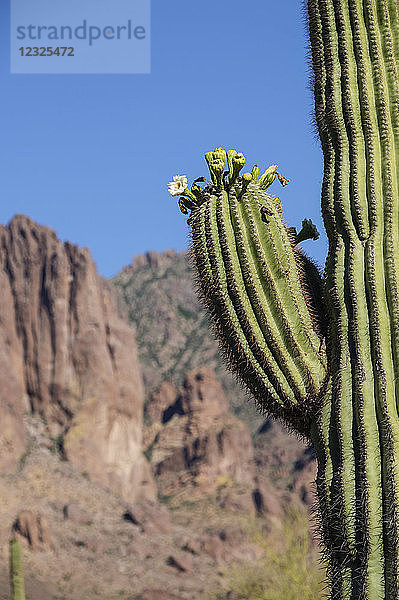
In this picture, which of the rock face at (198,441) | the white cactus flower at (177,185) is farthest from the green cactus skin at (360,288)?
the rock face at (198,441)

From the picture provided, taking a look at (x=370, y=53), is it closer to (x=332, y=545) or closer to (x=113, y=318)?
(x=332, y=545)

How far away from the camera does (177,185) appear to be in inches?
227

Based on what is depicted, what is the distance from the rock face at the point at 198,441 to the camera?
232 ft

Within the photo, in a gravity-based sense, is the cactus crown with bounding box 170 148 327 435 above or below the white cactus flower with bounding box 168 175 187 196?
below

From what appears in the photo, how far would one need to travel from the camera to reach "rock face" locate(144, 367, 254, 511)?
70.7 metres

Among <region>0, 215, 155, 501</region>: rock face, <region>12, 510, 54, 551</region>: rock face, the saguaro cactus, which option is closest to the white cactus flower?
the saguaro cactus

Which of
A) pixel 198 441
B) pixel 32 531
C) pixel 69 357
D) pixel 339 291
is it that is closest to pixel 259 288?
pixel 339 291

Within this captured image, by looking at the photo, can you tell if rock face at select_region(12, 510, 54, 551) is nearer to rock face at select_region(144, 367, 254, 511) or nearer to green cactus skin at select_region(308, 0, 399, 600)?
rock face at select_region(144, 367, 254, 511)

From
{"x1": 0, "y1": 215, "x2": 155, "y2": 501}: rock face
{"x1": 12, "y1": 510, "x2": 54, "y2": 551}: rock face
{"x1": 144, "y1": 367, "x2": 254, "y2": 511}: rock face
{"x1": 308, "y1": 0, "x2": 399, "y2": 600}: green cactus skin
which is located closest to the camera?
{"x1": 308, "y1": 0, "x2": 399, "y2": 600}: green cactus skin

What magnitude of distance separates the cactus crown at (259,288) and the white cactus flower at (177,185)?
56mm

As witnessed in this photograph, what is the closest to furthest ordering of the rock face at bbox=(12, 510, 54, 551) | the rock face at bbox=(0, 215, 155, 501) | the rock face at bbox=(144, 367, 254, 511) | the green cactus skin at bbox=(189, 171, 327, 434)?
the green cactus skin at bbox=(189, 171, 327, 434) < the rock face at bbox=(12, 510, 54, 551) < the rock face at bbox=(0, 215, 155, 501) < the rock face at bbox=(144, 367, 254, 511)

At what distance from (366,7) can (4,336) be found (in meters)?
62.5

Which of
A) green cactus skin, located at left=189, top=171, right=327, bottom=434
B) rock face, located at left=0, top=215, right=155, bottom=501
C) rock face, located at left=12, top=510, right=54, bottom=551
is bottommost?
rock face, located at left=12, top=510, right=54, bottom=551

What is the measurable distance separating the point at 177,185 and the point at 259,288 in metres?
0.92
